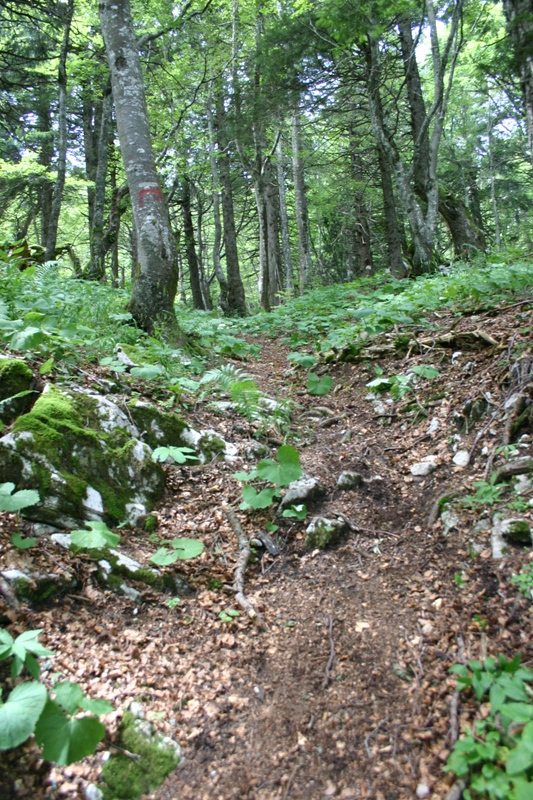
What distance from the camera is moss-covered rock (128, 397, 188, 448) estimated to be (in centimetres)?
370

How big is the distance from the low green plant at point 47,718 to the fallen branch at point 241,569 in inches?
39.5

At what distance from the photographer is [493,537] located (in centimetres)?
242

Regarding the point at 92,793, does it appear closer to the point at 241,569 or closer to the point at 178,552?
the point at 178,552

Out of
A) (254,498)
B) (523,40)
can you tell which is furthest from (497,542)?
(523,40)

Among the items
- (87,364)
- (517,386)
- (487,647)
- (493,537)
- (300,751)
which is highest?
(87,364)

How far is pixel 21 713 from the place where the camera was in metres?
1.45

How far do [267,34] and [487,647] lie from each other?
474 inches

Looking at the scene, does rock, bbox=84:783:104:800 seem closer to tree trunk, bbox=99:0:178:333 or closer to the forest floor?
the forest floor

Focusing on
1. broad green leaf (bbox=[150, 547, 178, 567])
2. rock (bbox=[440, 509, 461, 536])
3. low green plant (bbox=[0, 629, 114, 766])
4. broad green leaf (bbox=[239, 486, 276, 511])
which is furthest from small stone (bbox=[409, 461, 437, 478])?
low green plant (bbox=[0, 629, 114, 766])

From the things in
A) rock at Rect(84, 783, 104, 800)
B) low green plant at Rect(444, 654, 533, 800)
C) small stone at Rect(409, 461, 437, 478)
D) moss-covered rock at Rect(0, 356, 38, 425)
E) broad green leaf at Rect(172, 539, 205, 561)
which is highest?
moss-covered rock at Rect(0, 356, 38, 425)

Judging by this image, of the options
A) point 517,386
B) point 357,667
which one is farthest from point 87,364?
point 517,386

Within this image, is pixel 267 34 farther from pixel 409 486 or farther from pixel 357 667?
pixel 357 667

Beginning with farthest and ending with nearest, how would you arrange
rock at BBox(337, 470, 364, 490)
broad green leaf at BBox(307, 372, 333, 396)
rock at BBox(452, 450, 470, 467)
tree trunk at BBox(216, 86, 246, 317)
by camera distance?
tree trunk at BBox(216, 86, 246, 317), broad green leaf at BBox(307, 372, 333, 396), rock at BBox(337, 470, 364, 490), rock at BBox(452, 450, 470, 467)

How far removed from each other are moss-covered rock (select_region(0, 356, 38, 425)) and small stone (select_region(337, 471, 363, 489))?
7.69ft
